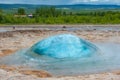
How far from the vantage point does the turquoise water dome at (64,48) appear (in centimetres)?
1639

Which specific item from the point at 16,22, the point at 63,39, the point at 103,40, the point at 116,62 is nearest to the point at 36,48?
the point at 63,39

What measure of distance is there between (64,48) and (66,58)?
1140 mm

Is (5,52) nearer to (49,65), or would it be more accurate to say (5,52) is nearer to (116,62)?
(49,65)

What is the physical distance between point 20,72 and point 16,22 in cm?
3074

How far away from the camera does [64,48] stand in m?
16.9

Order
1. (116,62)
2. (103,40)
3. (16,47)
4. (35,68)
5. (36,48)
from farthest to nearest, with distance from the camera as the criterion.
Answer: (103,40), (16,47), (36,48), (116,62), (35,68)

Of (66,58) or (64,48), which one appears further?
(64,48)

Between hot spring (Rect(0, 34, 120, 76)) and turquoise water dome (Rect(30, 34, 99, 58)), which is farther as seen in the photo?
turquoise water dome (Rect(30, 34, 99, 58))

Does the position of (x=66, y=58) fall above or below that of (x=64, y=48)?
below

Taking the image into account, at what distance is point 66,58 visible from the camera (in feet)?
51.9

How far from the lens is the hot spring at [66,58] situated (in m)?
13.8

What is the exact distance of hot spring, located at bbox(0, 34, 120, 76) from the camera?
13.8 meters

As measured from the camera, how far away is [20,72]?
1272 cm

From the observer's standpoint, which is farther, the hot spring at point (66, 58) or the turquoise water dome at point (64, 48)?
the turquoise water dome at point (64, 48)
